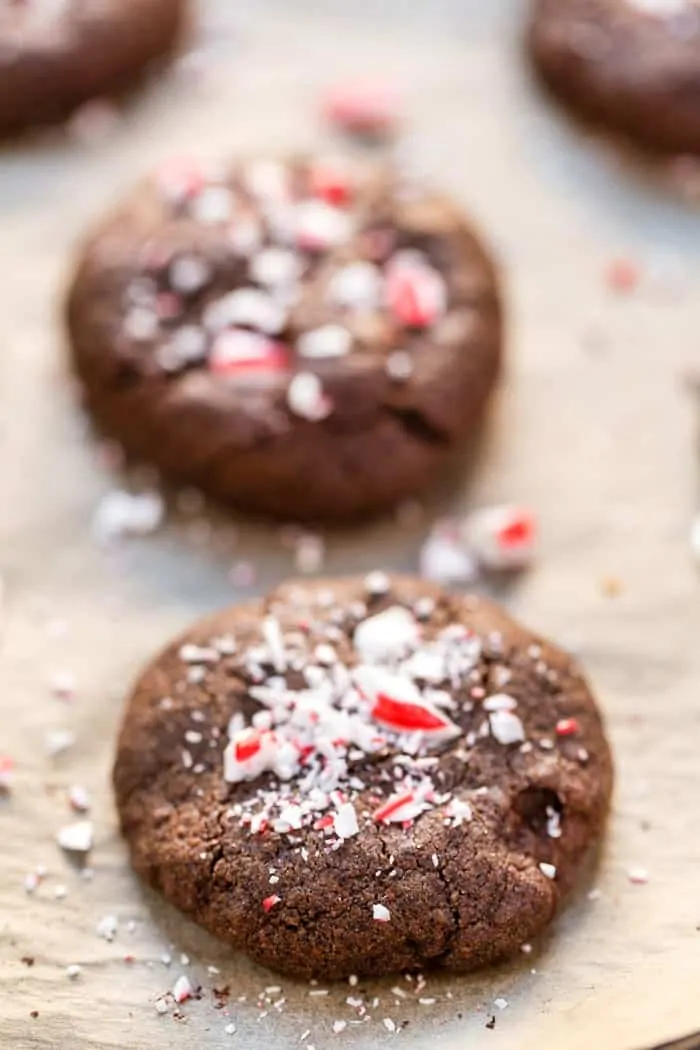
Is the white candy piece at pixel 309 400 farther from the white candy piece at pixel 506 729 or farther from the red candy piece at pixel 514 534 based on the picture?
the white candy piece at pixel 506 729

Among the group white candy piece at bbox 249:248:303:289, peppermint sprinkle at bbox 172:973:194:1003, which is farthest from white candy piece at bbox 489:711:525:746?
white candy piece at bbox 249:248:303:289

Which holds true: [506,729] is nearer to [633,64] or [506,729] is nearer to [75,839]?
[75,839]

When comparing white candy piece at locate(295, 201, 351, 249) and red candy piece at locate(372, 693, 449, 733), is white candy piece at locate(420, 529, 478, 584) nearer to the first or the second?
red candy piece at locate(372, 693, 449, 733)

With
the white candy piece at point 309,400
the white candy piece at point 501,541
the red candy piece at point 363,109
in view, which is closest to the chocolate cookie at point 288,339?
the white candy piece at point 309,400

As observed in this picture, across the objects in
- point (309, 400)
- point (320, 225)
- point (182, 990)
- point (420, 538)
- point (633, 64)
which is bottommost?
point (182, 990)

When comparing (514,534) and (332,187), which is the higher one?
(332,187)

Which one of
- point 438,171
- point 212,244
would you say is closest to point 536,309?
point 438,171

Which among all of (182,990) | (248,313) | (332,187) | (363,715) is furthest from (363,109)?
(182,990)
